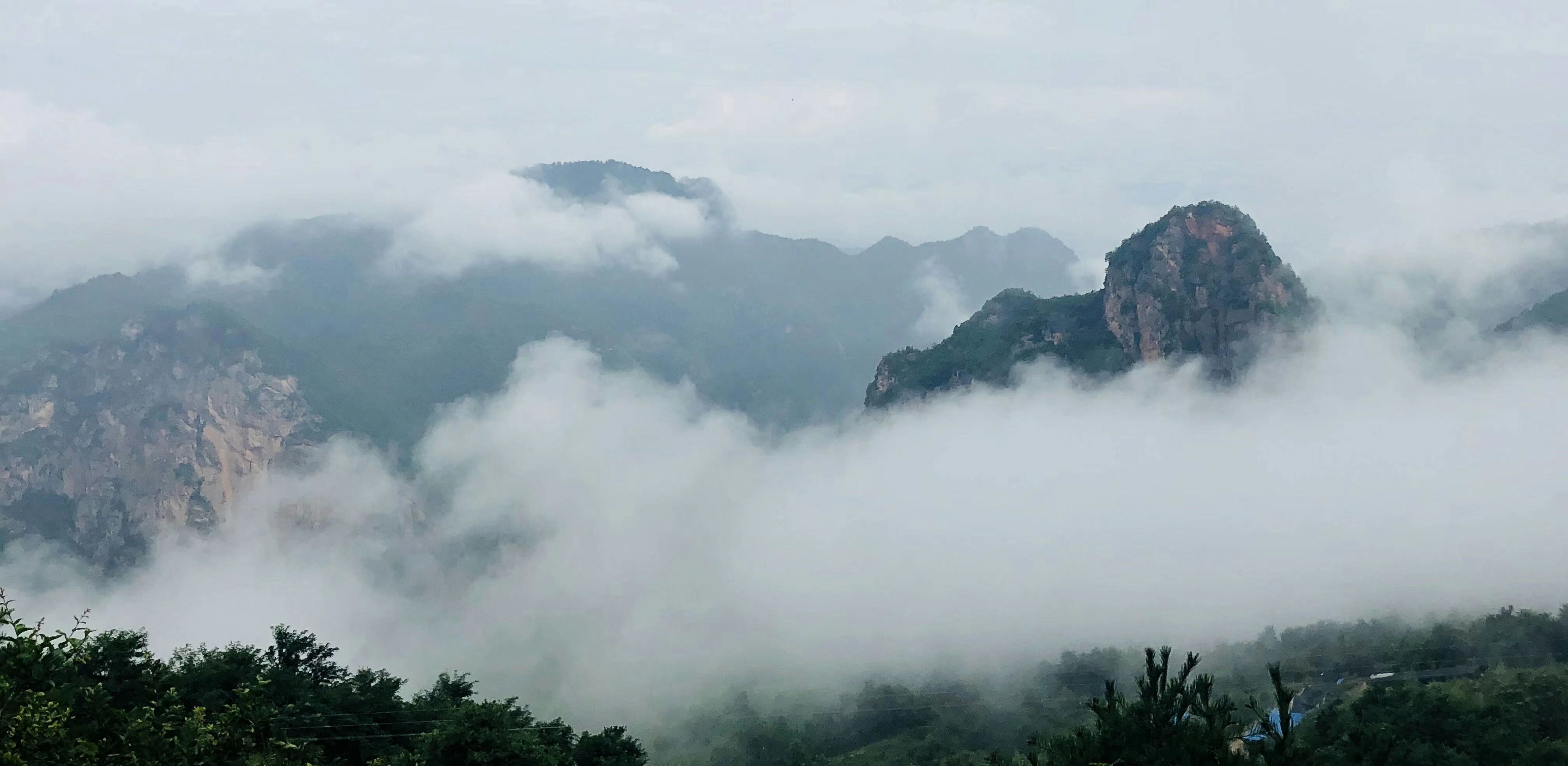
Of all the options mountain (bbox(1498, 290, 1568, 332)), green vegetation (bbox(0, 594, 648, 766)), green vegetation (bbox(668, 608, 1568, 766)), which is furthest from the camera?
mountain (bbox(1498, 290, 1568, 332))

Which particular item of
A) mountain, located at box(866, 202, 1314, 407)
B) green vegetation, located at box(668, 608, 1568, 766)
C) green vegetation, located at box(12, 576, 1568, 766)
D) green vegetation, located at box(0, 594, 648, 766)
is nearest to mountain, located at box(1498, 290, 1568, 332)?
mountain, located at box(866, 202, 1314, 407)

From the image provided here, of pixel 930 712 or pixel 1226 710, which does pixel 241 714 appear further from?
pixel 930 712

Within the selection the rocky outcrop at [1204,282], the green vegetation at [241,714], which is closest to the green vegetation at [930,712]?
the green vegetation at [241,714]

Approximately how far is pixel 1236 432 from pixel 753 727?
376ft

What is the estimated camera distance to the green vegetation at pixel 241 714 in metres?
35.5

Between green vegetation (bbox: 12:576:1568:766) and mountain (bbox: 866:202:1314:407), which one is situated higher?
mountain (bbox: 866:202:1314:407)

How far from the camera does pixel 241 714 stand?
3800cm

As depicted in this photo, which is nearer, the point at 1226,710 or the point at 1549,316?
the point at 1226,710

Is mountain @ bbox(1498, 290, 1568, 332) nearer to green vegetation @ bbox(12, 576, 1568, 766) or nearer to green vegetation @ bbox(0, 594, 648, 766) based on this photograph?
green vegetation @ bbox(12, 576, 1568, 766)

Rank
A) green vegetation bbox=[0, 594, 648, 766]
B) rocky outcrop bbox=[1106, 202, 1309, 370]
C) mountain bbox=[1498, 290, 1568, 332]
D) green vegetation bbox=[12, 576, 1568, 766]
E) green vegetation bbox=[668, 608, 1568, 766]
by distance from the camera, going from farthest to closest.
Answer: mountain bbox=[1498, 290, 1568, 332]
rocky outcrop bbox=[1106, 202, 1309, 370]
green vegetation bbox=[668, 608, 1568, 766]
green vegetation bbox=[12, 576, 1568, 766]
green vegetation bbox=[0, 594, 648, 766]

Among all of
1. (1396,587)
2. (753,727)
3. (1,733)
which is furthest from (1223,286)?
(1,733)

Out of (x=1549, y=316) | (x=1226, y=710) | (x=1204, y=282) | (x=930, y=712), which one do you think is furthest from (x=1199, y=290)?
(x=1226, y=710)

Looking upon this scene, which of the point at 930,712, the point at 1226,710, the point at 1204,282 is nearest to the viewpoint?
the point at 1226,710

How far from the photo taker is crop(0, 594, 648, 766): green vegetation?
35500mm
